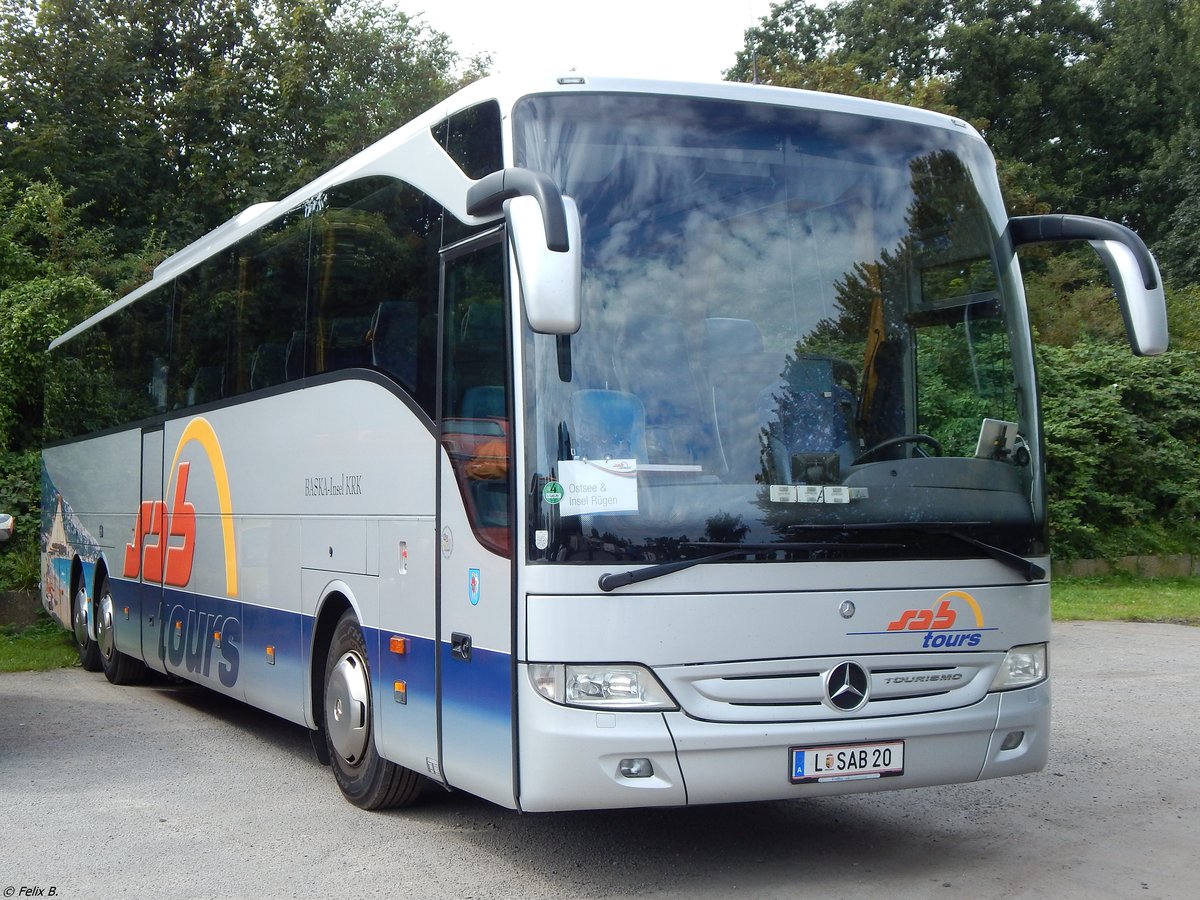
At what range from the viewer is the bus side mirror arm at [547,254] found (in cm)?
487

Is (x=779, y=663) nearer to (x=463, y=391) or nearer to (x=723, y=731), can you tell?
(x=723, y=731)

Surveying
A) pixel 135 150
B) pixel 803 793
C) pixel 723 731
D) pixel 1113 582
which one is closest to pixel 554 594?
pixel 723 731

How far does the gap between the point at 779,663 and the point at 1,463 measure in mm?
14610

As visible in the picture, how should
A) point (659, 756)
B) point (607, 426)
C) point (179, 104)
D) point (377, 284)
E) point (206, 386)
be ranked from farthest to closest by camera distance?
1. point (179, 104)
2. point (206, 386)
3. point (377, 284)
4. point (607, 426)
5. point (659, 756)

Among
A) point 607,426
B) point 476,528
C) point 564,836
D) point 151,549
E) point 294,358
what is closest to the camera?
point 607,426

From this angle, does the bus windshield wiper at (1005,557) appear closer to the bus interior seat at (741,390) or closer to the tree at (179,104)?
the bus interior seat at (741,390)

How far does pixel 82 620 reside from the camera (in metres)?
13.6

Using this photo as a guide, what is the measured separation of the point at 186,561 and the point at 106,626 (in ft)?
9.89

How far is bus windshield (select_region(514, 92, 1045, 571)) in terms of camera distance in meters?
5.39

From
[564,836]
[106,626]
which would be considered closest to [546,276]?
[564,836]

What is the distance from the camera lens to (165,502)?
1076 cm

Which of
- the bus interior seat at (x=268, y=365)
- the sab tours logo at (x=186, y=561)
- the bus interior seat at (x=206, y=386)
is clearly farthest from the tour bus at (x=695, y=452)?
the bus interior seat at (x=206, y=386)

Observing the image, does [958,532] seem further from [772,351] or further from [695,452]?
[695,452]

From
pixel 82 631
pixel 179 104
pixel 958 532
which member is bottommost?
pixel 82 631
